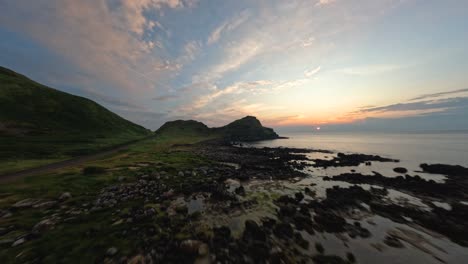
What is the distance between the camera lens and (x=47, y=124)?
88.3 metres

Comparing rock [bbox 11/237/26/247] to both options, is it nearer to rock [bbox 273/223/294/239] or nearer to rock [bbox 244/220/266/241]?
rock [bbox 244/220/266/241]

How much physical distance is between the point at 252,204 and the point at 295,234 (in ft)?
21.6

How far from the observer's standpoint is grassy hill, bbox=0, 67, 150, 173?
169 ft

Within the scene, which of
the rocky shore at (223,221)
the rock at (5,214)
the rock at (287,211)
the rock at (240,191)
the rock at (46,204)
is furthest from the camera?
the rock at (240,191)

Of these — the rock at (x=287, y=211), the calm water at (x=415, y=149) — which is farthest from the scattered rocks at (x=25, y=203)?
the calm water at (x=415, y=149)

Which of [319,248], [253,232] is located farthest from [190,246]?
[319,248]

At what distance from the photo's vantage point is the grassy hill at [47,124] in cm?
5138

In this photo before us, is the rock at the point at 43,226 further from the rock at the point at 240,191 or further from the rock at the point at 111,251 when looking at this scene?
the rock at the point at 240,191

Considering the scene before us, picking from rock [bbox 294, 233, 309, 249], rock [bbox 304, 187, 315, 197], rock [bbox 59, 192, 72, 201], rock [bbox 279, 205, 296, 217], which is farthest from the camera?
rock [bbox 304, 187, 315, 197]

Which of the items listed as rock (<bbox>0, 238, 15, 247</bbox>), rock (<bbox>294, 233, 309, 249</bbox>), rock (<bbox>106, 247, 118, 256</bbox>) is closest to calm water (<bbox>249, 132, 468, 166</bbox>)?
rock (<bbox>294, 233, 309, 249</bbox>)

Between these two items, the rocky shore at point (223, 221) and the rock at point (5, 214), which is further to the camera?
the rock at point (5, 214)

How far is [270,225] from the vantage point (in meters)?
15.7

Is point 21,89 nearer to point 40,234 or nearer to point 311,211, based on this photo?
point 40,234

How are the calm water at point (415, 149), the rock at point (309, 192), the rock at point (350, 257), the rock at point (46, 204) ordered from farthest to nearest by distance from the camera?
the calm water at point (415, 149), the rock at point (309, 192), the rock at point (46, 204), the rock at point (350, 257)
